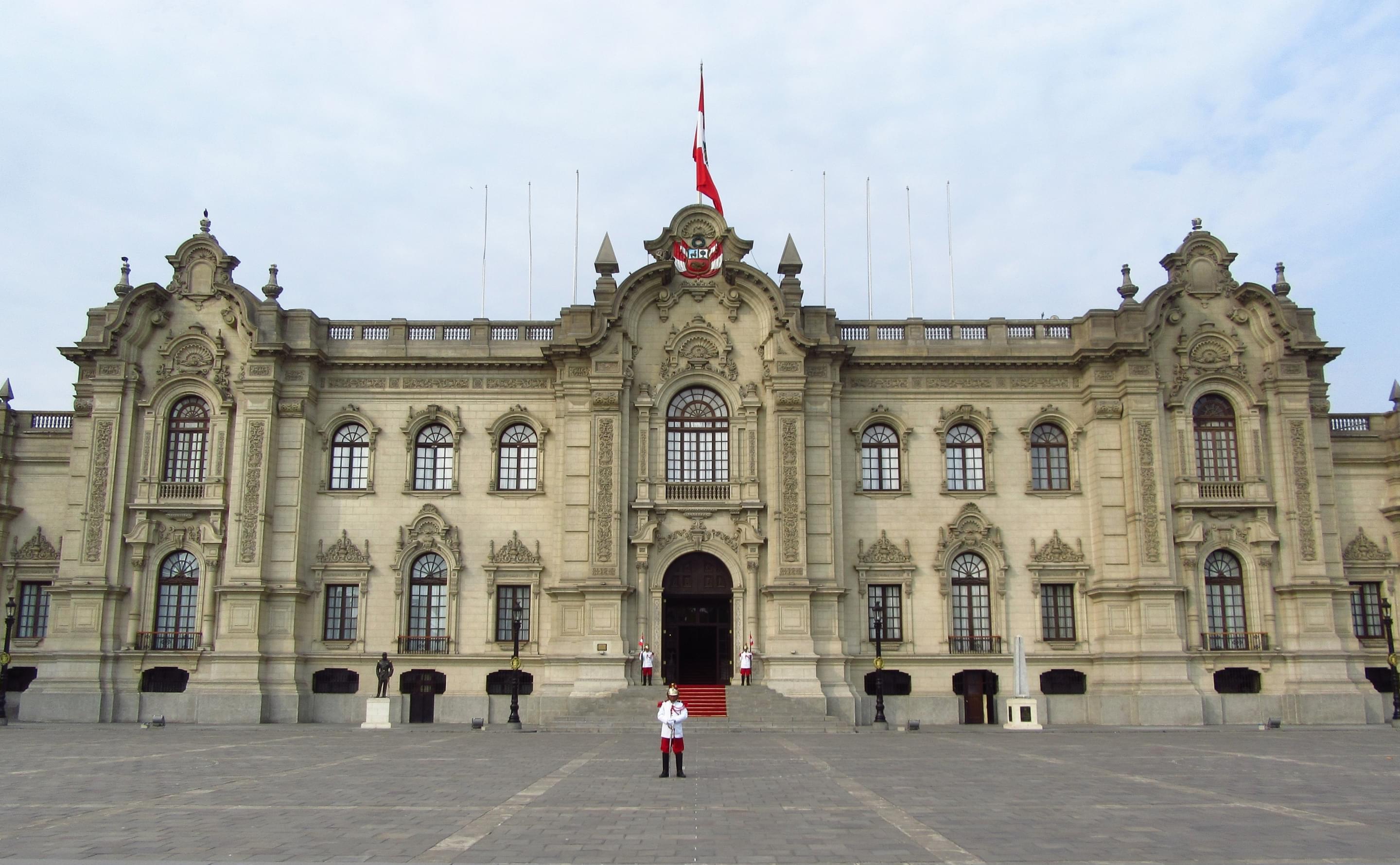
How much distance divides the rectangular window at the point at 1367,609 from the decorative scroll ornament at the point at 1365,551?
0.83 meters

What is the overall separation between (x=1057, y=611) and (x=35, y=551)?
3494 cm

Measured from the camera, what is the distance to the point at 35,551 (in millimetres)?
41281

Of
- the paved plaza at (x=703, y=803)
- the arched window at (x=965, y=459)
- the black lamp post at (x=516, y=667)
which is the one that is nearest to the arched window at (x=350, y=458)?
the black lamp post at (x=516, y=667)

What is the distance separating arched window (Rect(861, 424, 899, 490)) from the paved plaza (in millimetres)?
13772

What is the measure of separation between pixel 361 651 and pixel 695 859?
29.4 meters

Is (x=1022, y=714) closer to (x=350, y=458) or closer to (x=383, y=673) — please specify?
(x=383, y=673)

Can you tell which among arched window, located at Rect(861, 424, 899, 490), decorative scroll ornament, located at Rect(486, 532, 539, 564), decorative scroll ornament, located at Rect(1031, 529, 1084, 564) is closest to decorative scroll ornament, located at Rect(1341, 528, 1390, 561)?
decorative scroll ornament, located at Rect(1031, 529, 1084, 564)

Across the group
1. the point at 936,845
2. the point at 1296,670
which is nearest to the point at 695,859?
the point at 936,845

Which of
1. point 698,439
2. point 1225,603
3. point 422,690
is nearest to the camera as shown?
point 1225,603

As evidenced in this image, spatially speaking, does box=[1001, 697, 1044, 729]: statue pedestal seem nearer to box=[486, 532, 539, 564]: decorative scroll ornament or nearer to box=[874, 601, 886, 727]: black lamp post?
box=[874, 601, 886, 727]: black lamp post

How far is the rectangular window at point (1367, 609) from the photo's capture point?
133ft

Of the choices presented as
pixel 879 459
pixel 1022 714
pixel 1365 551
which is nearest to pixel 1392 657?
pixel 1365 551

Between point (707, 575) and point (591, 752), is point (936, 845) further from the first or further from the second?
point (707, 575)

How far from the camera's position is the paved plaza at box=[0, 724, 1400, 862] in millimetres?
12805
